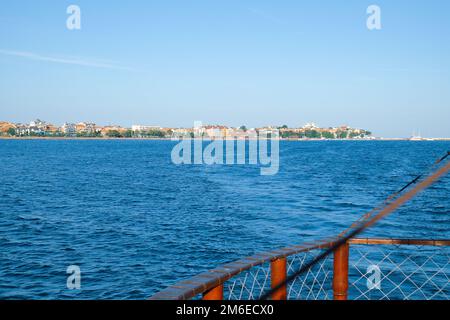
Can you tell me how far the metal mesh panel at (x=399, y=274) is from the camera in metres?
14.2

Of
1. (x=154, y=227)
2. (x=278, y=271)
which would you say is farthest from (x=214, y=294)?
(x=154, y=227)

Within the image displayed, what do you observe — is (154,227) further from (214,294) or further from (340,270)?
(214,294)

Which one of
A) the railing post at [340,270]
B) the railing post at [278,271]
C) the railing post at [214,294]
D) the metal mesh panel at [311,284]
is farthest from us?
the metal mesh panel at [311,284]

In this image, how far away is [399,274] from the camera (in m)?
16.4

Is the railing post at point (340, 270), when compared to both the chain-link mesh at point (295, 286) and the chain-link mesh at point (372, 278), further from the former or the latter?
the chain-link mesh at point (295, 286)

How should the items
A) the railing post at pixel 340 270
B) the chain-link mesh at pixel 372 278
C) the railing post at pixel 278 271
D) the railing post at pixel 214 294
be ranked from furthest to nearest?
the chain-link mesh at pixel 372 278 < the railing post at pixel 340 270 < the railing post at pixel 278 271 < the railing post at pixel 214 294

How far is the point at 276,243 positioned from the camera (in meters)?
20.8

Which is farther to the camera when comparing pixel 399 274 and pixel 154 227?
pixel 154 227

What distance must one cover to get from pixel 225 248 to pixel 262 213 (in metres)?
9.65

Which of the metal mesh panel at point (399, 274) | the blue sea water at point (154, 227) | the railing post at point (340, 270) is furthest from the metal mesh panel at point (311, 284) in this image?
the railing post at point (340, 270)

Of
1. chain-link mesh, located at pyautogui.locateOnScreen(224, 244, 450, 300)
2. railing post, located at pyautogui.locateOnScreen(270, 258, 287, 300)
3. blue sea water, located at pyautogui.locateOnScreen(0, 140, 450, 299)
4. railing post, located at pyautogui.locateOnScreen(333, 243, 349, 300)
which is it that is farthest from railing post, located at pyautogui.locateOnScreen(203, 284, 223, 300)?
blue sea water, located at pyautogui.locateOnScreen(0, 140, 450, 299)

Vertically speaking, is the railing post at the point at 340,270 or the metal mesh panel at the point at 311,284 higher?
the railing post at the point at 340,270

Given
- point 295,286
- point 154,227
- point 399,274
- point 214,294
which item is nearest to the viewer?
point 214,294
